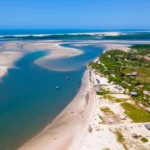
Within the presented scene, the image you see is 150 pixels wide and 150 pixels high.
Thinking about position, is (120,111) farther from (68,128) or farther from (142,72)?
(142,72)

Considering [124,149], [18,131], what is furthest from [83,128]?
[18,131]

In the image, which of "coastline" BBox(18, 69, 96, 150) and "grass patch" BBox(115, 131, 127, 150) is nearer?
"grass patch" BBox(115, 131, 127, 150)

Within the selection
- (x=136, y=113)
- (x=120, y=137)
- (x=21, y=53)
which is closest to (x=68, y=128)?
(x=120, y=137)

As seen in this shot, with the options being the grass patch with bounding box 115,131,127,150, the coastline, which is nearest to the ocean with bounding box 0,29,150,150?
the coastline

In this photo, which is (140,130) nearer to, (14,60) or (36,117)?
(36,117)

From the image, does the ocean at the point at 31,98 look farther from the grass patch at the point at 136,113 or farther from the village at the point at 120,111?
the grass patch at the point at 136,113

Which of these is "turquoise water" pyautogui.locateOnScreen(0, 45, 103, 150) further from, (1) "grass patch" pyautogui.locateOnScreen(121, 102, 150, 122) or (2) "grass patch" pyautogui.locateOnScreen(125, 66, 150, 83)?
(2) "grass patch" pyautogui.locateOnScreen(125, 66, 150, 83)
